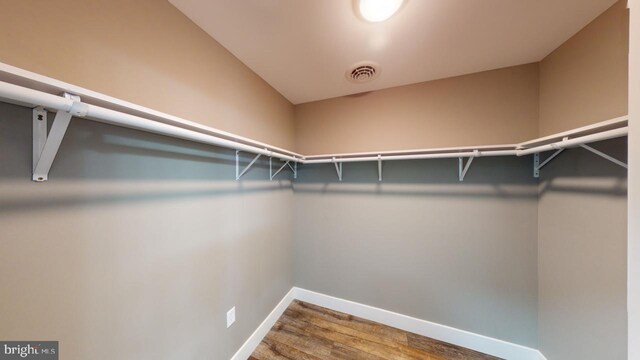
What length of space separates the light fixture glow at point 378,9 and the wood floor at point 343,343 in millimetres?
2242

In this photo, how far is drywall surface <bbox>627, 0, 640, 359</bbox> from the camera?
31 cm

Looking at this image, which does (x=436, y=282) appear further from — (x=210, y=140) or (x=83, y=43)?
(x=83, y=43)

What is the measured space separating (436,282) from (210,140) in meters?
1.98

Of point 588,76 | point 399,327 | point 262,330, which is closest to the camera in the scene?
point 588,76

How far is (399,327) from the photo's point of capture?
1.73 metres

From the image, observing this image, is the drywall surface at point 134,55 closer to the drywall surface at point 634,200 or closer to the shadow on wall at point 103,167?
the shadow on wall at point 103,167

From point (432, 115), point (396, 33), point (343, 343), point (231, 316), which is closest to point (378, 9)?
point (396, 33)

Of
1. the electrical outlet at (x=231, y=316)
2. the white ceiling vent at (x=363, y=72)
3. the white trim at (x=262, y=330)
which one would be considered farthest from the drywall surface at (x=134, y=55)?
the white trim at (x=262, y=330)

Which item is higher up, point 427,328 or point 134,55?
point 134,55

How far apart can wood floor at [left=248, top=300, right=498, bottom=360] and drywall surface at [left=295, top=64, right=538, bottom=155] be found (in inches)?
64.0

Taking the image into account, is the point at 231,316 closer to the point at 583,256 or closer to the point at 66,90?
the point at 66,90

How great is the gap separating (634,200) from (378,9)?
43.9 inches

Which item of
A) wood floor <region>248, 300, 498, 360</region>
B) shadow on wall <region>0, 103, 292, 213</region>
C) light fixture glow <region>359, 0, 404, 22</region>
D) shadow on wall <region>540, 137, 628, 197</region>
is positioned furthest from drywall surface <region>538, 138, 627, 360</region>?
shadow on wall <region>0, 103, 292, 213</region>

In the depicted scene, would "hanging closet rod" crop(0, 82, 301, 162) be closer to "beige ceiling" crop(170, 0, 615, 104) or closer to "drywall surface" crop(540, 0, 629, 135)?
"beige ceiling" crop(170, 0, 615, 104)
